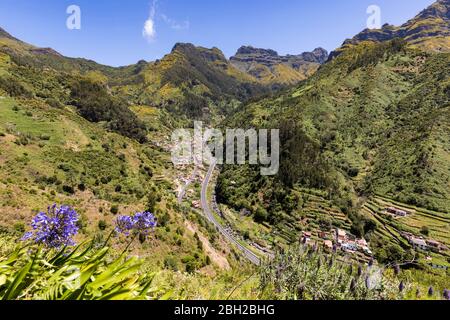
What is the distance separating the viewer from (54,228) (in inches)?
172

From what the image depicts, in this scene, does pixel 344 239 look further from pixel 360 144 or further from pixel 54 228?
pixel 54 228

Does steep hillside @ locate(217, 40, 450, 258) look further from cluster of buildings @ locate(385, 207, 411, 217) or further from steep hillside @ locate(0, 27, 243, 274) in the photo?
steep hillside @ locate(0, 27, 243, 274)

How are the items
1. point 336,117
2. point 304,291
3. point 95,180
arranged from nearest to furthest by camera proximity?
point 304,291 → point 95,180 → point 336,117

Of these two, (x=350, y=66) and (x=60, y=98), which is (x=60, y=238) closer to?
(x=60, y=98)

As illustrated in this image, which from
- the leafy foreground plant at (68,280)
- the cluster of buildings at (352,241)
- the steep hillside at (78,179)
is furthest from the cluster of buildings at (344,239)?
the leafy foreground plant at (68,280)

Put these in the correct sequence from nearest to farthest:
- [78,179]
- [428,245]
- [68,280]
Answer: [68,280] < [78,179] < [428,245]

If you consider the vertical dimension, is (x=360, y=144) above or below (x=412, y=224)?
above

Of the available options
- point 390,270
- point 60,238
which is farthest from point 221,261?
point 60,238

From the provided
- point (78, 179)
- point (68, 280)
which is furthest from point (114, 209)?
point (68, 280)

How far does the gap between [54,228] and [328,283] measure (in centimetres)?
496

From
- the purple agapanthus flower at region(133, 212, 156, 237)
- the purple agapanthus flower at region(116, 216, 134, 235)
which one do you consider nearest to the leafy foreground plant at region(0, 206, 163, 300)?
the purple agapanthus flower at region(116, 216, 134, 235)

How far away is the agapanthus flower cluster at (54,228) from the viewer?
14.0 ft

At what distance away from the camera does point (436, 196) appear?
224ft
